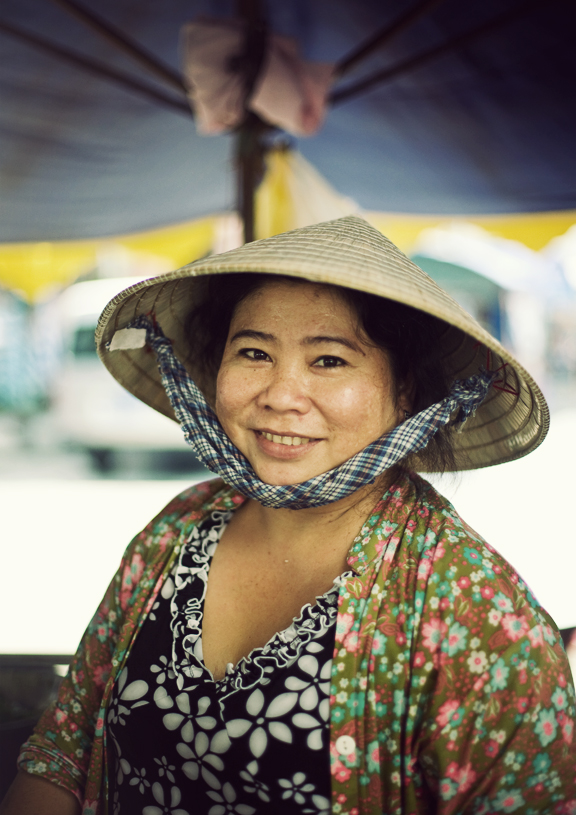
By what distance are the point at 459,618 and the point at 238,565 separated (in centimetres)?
54

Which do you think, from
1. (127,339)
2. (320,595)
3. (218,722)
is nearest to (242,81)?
(127,339)

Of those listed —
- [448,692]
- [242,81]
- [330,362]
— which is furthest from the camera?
[242,81]

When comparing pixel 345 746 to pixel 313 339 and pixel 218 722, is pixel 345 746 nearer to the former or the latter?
pixel 218 722

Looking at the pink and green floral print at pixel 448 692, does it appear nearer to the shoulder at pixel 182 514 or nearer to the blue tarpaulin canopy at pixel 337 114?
the shoulder at pixel 182 514

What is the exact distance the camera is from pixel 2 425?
12.1 meters

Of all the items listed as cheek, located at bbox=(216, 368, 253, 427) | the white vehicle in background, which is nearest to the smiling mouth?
cheek, located at bbox=(216, 368, 253, 427)

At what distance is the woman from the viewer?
0.99 meters

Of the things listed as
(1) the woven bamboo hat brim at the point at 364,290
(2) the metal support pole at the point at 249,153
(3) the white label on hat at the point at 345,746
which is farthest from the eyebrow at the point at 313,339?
(2) the metal support pole at the point at 249,153

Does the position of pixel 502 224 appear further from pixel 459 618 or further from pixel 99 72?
pixel 459 618

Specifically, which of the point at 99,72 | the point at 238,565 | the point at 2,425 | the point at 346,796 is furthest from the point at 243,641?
the point at 2,425

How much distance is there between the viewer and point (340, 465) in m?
1.20

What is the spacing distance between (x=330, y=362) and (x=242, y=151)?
6.94 feet

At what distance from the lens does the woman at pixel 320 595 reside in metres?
0.99

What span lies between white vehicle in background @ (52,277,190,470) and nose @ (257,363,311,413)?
6.62 metres
